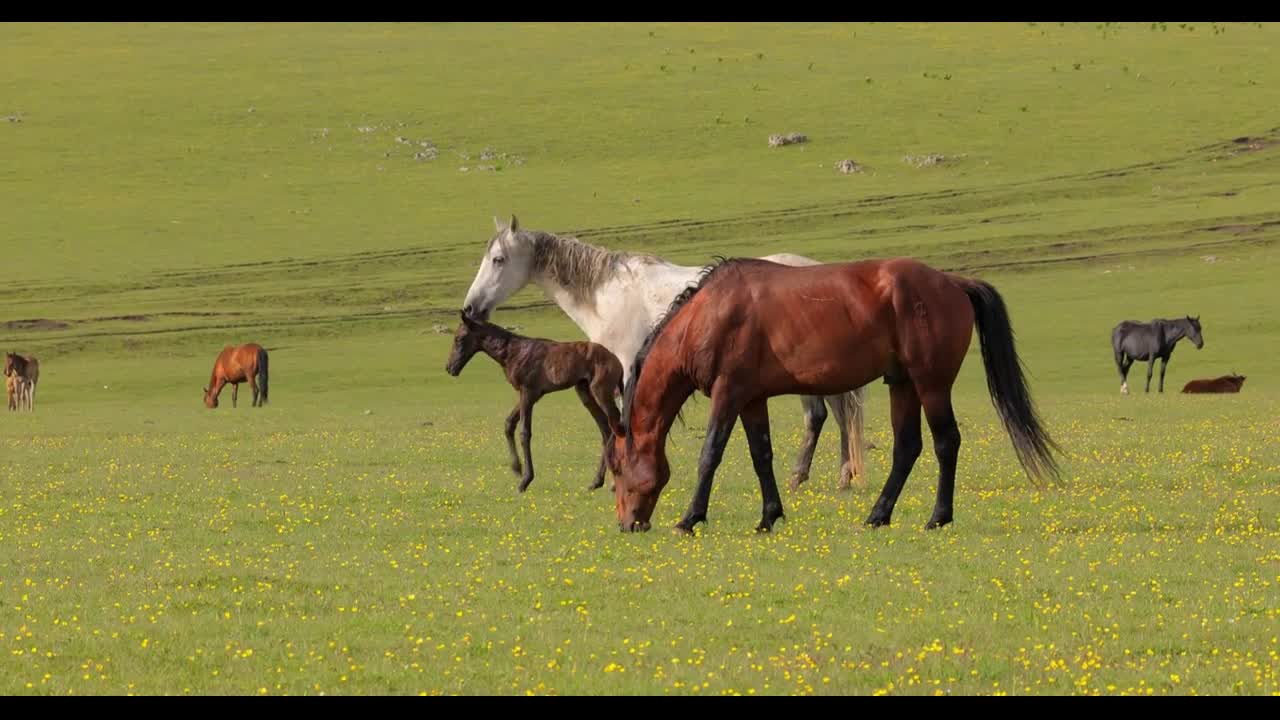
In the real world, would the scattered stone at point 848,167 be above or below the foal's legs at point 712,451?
above

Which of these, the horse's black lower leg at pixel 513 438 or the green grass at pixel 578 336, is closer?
the green grass at pixel 578 336

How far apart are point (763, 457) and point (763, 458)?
17mm

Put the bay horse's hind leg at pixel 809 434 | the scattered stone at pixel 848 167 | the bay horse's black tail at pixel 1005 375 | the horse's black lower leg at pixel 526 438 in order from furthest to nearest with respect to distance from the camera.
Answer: the scattered stone at pixel 848 167
the bay horse's hind leg at pixel 809 434
the horse's black lower leg at pixel 526 438
the bay horse's black tail at pixel 1005 375

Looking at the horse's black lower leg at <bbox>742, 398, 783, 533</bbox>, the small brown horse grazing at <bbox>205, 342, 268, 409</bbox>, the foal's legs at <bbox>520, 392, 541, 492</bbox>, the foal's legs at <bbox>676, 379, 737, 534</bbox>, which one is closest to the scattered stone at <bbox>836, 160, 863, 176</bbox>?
the small brown horse grazing at <bbox>205, 342, 268, 409</bbox>

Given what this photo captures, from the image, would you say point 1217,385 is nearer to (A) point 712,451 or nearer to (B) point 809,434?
(B) point 809,434

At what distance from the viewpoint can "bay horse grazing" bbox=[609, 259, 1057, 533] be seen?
14.7 metres

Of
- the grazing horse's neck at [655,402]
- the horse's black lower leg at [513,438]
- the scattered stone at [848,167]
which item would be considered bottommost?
the horse's black lower leg at [513,438]

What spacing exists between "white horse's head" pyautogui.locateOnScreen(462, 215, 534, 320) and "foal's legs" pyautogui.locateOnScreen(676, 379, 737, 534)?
4174mm

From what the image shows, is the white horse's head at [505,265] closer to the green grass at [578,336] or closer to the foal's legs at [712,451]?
the green grass at [578,336]

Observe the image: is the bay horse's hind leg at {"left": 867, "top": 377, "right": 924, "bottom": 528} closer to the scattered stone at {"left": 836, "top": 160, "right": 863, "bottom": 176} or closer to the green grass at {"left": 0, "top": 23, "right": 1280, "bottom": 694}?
the green grass at {"left": 0, "top": 23, "right": 1280, "bottom": 694}

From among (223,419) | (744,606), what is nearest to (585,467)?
(744,606)

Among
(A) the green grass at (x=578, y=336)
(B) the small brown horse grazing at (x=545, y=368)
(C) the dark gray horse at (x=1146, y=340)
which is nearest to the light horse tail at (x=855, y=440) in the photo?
(A) the green grass at (x=578, y=336)

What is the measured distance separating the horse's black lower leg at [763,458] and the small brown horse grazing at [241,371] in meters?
26.0

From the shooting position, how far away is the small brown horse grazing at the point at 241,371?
130 ft
